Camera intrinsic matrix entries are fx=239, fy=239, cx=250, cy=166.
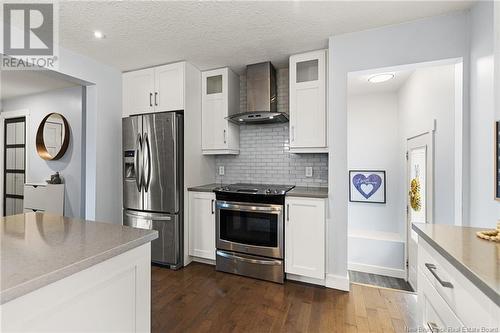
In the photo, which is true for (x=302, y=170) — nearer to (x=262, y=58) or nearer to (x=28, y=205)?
(x=262, y=58)

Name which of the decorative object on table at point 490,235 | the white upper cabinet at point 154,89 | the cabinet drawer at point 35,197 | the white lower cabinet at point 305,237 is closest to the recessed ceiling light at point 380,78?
the white lower cabinet at point 305,237

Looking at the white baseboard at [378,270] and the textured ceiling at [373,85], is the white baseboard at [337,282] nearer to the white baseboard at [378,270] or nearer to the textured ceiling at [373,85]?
the white baseboard at [378,270]

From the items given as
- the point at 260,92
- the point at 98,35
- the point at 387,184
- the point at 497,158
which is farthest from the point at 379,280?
the point at 98,35

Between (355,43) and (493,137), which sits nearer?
(493,137)

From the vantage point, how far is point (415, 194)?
3229 mm

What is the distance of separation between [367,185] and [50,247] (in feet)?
14.6

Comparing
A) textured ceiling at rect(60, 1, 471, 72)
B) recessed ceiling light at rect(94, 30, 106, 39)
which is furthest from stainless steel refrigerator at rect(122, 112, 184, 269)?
recessed ceiling light at rect(94, 30, 106, 39)

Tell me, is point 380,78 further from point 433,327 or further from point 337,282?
point 433,327

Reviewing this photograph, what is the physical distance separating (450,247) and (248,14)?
2.09 meters

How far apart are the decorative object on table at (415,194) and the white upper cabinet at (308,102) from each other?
159 cm

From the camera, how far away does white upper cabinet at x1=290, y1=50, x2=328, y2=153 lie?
2.58 meters

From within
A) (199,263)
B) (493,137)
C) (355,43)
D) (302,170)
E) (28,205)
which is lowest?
(199,263)

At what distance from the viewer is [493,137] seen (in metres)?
1.58

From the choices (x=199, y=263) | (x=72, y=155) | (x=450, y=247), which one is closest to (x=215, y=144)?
(x=199, y=263)
